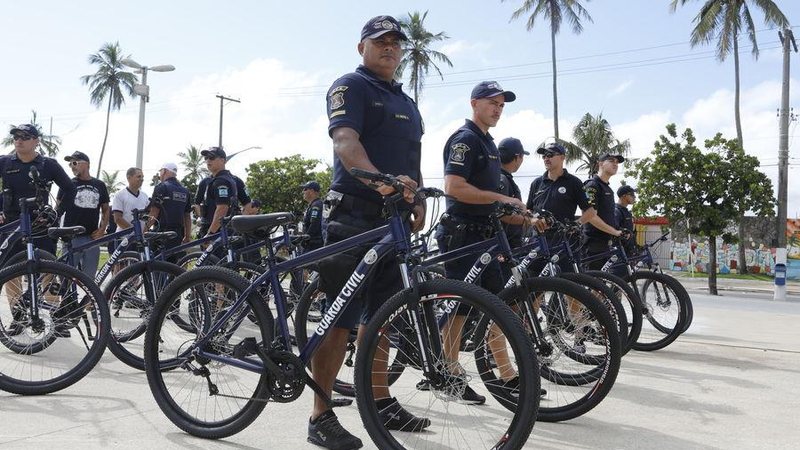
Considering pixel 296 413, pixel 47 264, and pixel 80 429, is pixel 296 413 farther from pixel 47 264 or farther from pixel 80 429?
pixel 47 264

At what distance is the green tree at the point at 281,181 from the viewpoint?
48344 mm

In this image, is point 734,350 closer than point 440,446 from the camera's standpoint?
No

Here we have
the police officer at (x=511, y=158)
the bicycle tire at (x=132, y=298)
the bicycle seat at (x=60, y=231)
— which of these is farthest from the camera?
the police officer at (x=511, y=158)

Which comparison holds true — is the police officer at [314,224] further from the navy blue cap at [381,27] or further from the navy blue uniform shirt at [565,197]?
the navy blue cap at [381,27]

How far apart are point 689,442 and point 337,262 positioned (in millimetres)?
2015

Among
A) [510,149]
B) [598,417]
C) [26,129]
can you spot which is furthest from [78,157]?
[598,417]

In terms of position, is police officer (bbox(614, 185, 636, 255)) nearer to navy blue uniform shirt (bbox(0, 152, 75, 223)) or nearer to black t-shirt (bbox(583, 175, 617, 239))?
black t-shirt (bbox(583, 175, 617, 239))

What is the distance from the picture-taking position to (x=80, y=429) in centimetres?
368

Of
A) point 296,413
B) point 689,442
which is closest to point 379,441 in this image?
point 296,413

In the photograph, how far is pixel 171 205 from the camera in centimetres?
902

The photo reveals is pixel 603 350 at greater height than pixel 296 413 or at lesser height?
greater

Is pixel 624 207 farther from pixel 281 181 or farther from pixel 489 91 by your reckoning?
pixel 281 181

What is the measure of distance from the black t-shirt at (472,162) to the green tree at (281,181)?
4366 centimetres

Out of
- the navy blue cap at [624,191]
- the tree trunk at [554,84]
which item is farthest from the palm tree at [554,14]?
the navy blue cap at [624,191]
